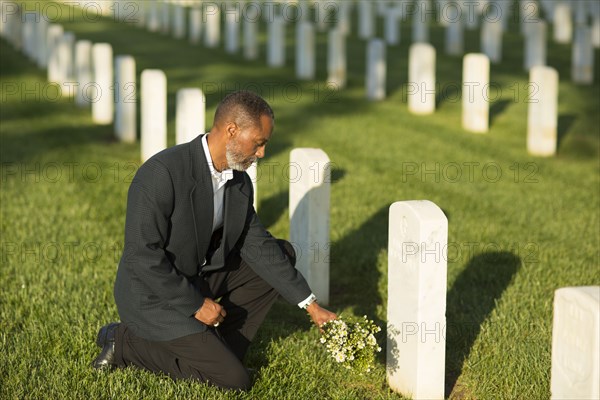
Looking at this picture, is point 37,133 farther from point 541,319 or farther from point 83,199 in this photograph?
point 541,319

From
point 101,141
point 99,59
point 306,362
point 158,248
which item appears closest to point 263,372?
point 306,362

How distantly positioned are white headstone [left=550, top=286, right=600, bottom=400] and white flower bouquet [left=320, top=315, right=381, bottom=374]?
1.30 meters

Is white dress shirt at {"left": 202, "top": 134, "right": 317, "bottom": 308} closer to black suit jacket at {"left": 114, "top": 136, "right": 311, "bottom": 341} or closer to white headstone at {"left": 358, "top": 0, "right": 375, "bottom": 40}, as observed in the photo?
black suit jacket at {"left": 114, "top": 136, "right": 311, "bottom": 341}

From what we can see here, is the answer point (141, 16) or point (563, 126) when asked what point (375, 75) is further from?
point (141, 16)

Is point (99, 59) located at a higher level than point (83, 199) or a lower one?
higher

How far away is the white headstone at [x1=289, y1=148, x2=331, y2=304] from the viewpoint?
21.2 feet

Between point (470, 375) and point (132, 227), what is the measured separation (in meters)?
2.09

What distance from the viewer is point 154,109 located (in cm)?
1050

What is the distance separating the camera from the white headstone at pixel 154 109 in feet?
34.2

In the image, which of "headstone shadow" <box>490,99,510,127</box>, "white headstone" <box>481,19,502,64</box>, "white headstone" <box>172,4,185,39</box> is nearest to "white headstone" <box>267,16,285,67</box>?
"white headstone" <box>481,19,502,64</box>

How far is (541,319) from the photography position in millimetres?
6309

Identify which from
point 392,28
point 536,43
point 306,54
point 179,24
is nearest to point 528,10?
point 392,28

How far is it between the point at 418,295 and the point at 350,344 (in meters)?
0.43

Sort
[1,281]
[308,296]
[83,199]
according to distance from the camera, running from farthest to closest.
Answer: [83,199], [1,281], [308,296]
